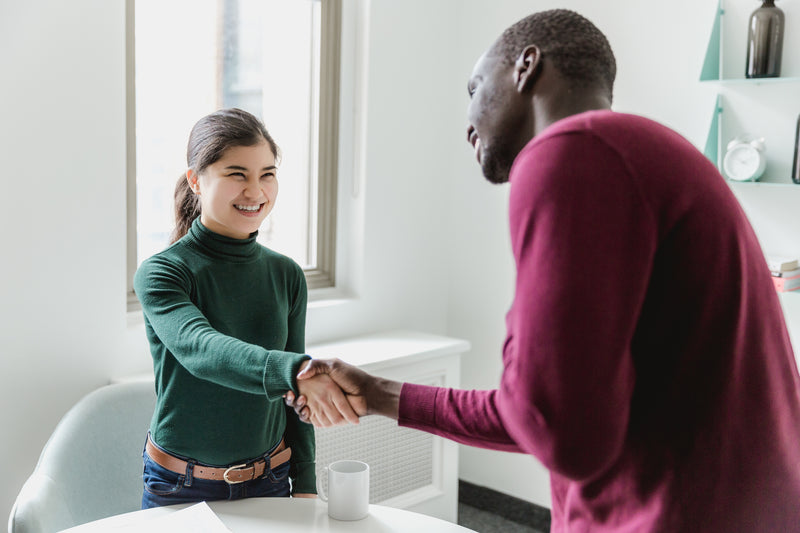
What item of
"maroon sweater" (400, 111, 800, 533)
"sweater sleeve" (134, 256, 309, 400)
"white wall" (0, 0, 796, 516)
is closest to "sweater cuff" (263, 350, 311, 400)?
"sweater sleeve" (134, 256, 309, 400)

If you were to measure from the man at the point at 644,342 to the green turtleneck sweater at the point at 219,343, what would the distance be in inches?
26.3

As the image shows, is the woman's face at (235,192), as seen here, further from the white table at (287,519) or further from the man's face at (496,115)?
the man's face at (496,115)

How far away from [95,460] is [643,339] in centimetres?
147

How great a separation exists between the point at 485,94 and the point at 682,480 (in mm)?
504

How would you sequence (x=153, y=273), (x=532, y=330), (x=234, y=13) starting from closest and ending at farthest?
(x=532, y=330), (x=153, y=273), (x=234, y=13)

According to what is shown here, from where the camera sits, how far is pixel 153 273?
1515 millimetres

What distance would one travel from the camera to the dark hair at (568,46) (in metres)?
0.93

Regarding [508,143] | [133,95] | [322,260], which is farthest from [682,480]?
[322,260]

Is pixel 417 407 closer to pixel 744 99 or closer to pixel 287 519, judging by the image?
pixel 287 519

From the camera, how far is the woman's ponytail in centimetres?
177

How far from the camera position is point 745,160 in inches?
97.2

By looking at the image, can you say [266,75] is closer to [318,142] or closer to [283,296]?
[318,142]

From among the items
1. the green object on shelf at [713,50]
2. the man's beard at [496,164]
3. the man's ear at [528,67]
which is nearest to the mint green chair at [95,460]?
the man's beard at [496,164]

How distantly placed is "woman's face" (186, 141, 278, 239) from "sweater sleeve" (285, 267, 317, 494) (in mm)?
185
